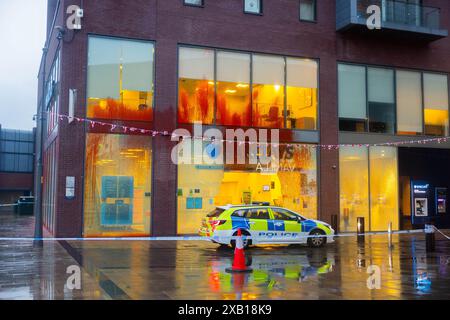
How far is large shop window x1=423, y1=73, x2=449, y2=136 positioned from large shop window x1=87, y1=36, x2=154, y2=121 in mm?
14332

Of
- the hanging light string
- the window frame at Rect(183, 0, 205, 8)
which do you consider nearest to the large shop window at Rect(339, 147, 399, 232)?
the hanging light string

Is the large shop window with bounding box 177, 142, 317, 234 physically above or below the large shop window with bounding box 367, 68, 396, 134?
below

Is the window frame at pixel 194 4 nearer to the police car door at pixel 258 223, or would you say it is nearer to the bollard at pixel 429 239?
the police car door at pixel 258 223

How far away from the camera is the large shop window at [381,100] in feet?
83.7

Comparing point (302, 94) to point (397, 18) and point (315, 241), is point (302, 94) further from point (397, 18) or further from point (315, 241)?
point (315, 241)

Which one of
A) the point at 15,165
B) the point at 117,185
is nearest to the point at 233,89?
the point at 117,185

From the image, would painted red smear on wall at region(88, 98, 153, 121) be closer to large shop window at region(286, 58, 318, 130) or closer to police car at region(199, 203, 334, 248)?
police car at region(199, 203, 334, 248)

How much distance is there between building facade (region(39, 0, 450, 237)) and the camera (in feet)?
68.3

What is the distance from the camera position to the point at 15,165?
59312 mm

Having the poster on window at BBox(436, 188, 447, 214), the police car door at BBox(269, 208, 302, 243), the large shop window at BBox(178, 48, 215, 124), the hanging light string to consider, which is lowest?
the police car door at BBox(269, 208, 302, 243)

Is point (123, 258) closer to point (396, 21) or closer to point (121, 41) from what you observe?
point (121, 41)

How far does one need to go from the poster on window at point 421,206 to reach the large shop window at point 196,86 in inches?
455

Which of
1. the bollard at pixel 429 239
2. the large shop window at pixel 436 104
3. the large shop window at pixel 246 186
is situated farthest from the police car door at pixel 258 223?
the large shop window at pixel 436 104

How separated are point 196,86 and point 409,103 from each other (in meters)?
11.2
